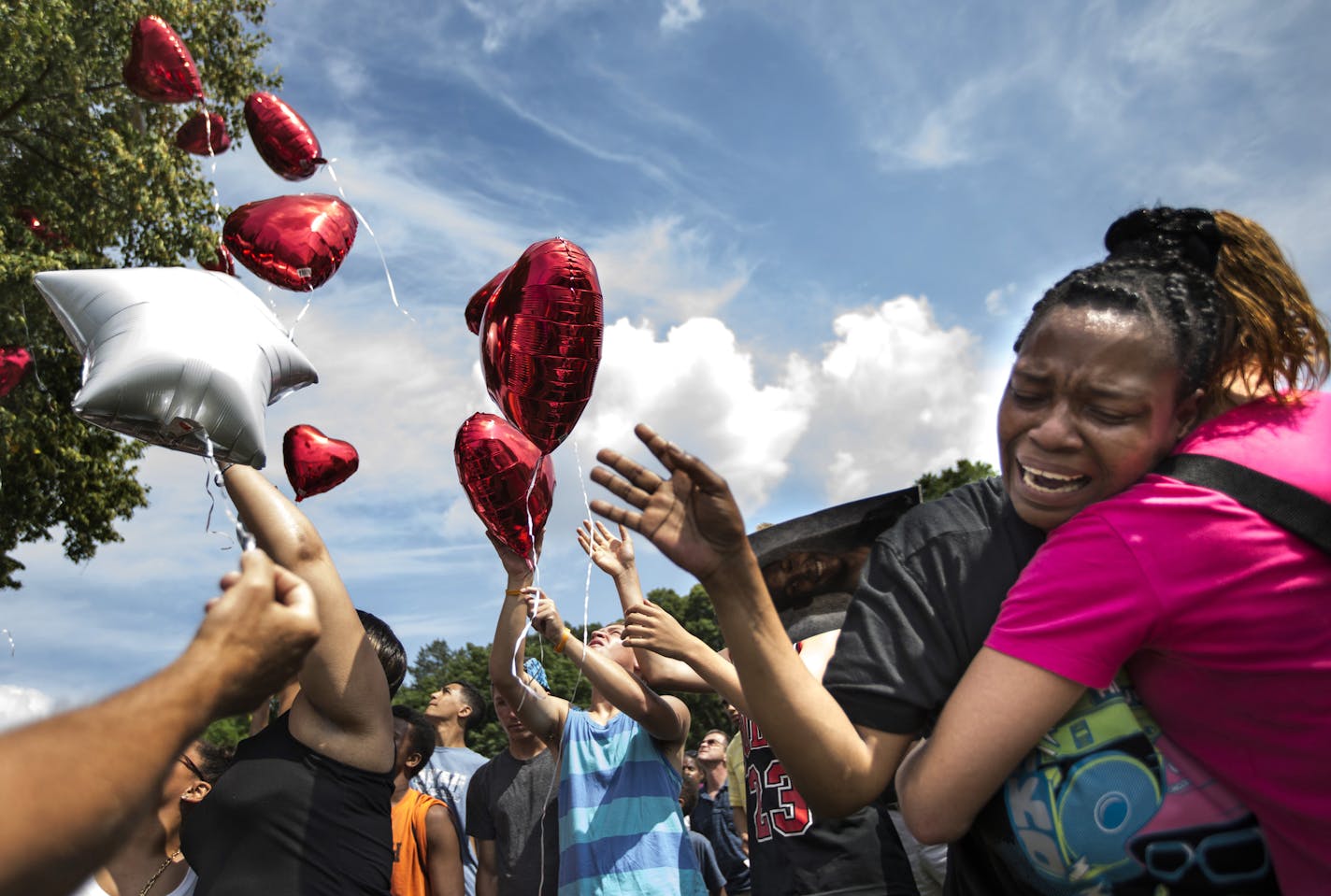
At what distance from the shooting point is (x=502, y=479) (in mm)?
3352

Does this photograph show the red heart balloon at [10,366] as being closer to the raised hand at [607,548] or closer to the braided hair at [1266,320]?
the raised hand at [607,548]

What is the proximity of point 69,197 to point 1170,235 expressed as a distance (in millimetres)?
11422

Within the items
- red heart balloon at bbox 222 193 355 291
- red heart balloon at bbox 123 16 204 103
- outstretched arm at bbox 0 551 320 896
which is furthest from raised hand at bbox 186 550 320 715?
red heart balloon at bbox 123 16 204 103

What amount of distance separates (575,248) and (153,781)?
219cm

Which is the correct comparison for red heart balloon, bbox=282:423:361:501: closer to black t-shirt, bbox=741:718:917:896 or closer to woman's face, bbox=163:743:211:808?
woman's face, bbox=163:743:211:808

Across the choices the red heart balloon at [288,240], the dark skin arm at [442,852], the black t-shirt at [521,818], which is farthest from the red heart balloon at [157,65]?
the dark skin arm at [442,852]

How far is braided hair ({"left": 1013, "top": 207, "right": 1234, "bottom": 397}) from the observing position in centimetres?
144

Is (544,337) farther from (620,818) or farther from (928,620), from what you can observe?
(620,818)

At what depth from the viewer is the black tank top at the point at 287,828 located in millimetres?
2102

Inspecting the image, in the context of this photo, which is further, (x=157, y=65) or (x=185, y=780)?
(x=157, y=65)

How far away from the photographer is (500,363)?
292cm

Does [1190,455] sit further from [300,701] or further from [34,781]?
[300,701]

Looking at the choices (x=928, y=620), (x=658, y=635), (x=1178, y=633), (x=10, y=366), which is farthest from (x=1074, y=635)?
(x=10, y=366)

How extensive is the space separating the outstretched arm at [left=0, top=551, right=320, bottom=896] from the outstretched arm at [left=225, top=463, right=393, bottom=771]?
0.97 meters
